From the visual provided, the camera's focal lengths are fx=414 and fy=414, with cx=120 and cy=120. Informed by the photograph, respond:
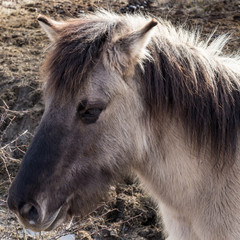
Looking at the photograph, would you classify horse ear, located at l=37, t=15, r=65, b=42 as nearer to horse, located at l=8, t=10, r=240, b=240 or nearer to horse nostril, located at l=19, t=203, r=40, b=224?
horse, located at l=8, t=10, r=240, b=240

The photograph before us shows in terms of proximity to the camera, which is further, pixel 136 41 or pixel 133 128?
pixel 133 128

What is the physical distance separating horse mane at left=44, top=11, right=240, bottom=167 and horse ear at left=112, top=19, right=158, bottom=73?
Result: 0.23 feet

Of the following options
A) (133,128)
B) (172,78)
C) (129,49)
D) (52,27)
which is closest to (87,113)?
(133,128)

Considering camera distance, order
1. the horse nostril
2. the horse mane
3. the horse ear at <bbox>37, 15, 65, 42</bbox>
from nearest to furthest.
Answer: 1. the horse nostril
2. the horse mane
3. the horse ear at <bbox>37, 15, 65, 42</bbox>

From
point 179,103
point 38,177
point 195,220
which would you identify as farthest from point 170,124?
point 38,177

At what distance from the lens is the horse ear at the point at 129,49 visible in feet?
7.96

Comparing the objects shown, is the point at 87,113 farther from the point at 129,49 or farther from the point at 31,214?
the point at 31,214

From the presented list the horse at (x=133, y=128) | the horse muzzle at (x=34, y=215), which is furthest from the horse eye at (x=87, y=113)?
the horse muzzle at (x=34, y=215)

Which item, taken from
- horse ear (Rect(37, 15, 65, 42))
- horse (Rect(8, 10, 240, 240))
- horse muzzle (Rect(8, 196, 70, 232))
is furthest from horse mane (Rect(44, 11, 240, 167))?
horse muzzle (Rect(8, 196, 70, 232))

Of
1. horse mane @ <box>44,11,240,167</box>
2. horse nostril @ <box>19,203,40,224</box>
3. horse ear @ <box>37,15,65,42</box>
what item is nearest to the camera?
horse nostril @ <box>19,203,40,224</box>

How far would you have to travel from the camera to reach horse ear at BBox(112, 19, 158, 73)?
2.43 meters

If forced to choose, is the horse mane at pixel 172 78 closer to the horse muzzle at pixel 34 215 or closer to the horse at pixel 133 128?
the horse at pixel 133 128

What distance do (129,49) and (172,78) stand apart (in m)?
0.33

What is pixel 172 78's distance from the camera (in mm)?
2572
